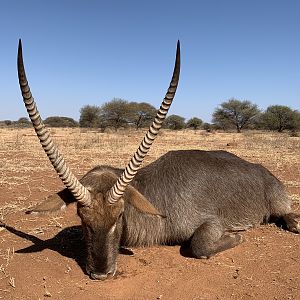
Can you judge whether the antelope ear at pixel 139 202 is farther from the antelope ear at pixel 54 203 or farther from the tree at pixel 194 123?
the tree at pixel 194 123

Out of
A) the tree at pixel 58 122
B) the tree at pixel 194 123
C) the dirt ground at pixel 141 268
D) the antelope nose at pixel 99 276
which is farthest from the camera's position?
the tree at pixel 58 122

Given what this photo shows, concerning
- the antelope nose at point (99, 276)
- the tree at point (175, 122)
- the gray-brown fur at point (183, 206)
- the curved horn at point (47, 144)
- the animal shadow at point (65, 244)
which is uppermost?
the tree at point (175, 122)

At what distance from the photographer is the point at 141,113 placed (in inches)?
1934

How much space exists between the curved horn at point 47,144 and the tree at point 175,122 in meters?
55.1

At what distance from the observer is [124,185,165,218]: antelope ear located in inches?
169

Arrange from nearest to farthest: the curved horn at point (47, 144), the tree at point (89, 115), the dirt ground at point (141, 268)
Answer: the curved horn at point (47, 144), the dirt ground at point (141, 268), the tree at point (89, 115)

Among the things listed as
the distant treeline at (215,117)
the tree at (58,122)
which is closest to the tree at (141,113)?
the distant treeline at (215,117)

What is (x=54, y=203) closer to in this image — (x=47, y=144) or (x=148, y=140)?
(x=47, y=144)

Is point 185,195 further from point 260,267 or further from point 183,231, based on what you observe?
point 260,267

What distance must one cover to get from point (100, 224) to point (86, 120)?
5146 centimetres

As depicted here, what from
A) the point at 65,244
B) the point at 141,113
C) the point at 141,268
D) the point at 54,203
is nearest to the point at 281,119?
the point at 141,113

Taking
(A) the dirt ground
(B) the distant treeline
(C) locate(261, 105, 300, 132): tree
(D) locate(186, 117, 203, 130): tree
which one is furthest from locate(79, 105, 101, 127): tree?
(A) the dirt ground

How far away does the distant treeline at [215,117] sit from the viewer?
4747cm

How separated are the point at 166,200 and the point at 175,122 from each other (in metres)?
54.7
